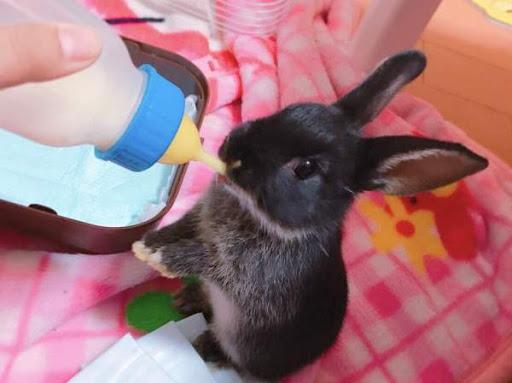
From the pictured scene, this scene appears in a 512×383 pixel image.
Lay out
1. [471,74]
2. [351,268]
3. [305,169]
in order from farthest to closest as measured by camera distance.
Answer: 1. [471,74]
2. [351,268]
3. [305,169]

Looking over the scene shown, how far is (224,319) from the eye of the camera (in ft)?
3.52

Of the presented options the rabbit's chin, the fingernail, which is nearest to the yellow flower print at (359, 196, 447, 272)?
the rabbit's chin

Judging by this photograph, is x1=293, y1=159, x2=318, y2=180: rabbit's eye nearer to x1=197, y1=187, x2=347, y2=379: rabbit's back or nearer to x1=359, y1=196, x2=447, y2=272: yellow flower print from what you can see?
x1=197, y1=187, x2=347, y2=379: rabbit's back

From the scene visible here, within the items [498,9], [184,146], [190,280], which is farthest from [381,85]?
[498,9]

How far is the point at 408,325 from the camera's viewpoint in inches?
49.6

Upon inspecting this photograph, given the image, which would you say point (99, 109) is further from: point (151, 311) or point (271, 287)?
point (151, 311)

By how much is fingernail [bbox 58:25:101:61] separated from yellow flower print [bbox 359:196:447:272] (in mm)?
853

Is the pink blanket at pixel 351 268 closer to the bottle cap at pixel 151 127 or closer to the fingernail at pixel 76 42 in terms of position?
the bottle cap at pixel 151 127

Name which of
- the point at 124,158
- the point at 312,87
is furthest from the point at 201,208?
the point at 312,87

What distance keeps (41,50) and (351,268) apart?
33.1 inches

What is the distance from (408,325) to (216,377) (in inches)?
14.6

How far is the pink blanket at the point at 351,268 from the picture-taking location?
1.10 meters

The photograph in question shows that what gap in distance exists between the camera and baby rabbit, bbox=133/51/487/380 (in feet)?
2.85

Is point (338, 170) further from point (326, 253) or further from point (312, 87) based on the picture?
point (312, 87)
